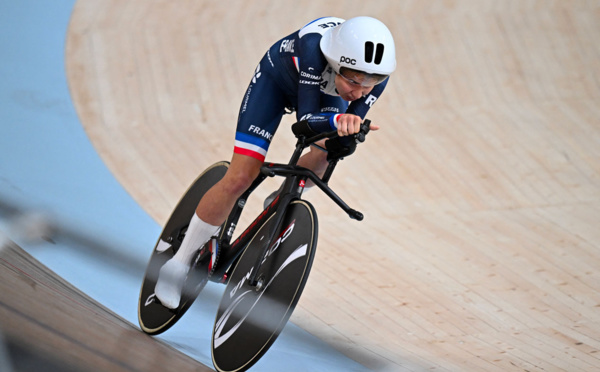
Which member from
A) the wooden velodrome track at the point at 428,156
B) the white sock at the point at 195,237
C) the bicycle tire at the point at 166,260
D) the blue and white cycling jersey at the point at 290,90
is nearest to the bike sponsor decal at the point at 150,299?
the bicycle tire at the point at 166,260

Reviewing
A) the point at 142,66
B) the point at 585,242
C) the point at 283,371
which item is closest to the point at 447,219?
the point at 585,242

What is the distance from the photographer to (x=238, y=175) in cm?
259

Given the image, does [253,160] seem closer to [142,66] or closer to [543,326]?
[543,326]

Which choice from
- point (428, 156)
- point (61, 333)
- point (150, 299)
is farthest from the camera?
point (428, 156)

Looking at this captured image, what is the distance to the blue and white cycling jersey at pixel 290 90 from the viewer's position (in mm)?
2336

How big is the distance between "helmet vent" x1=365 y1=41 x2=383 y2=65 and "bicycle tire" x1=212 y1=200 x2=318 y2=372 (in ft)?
1.66

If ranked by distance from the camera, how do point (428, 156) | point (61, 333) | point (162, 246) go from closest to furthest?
1. point (61, 333)
2. point (162, 246)
3. point (428, 156)

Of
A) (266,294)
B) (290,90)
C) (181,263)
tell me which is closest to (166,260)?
(181,263)

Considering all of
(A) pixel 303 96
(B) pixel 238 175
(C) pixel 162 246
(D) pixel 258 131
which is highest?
(A) pixel 303 96

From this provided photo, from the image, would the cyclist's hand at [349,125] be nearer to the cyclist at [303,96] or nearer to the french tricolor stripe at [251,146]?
the cyclist at [303,96]

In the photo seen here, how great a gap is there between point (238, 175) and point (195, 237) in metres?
0.33

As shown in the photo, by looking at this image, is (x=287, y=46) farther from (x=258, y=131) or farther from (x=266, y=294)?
(x=266, y=294)

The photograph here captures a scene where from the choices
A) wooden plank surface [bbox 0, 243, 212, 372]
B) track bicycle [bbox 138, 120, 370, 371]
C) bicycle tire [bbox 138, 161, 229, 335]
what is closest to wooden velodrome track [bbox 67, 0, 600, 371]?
bicycle tire [bbox 138, 161, 229, 335]

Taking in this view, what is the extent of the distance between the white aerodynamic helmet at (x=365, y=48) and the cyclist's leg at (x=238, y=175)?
421 mm
